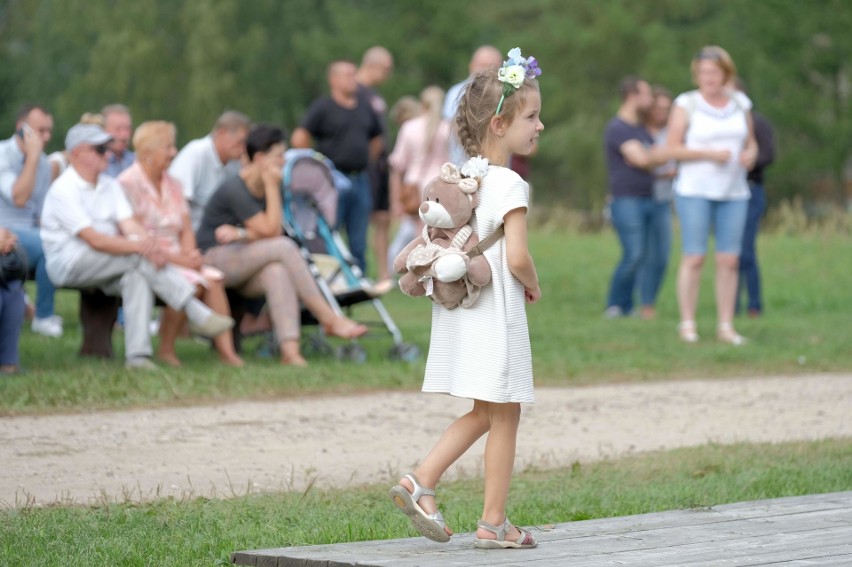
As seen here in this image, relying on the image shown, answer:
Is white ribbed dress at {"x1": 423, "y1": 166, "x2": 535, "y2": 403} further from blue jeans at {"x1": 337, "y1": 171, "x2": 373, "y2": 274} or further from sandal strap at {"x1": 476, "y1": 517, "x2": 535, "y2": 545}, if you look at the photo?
blue jeans at {"x1": 337, "y1": 171, "x2": 373, "y2": 274}

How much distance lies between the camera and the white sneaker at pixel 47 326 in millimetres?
11609

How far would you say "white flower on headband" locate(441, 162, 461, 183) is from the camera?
197 inches

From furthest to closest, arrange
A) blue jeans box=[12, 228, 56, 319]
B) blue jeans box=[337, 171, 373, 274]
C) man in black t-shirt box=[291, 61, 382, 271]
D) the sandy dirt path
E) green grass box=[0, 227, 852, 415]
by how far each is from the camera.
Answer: blue jeans box=[337, 171, 373, 274], man in black t-shirt box=[291, 61, 382, 271], blue jeans box=[12, 228, 56, 319], green grass box=[0, 227, 852, 415], the sandy dirt path

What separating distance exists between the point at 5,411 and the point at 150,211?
8.25 feet

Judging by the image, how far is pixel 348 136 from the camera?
47.1ft

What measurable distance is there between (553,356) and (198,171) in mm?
3314

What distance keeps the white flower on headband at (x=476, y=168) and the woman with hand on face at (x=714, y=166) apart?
644 cm

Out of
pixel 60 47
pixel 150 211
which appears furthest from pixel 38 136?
pixel 60 47

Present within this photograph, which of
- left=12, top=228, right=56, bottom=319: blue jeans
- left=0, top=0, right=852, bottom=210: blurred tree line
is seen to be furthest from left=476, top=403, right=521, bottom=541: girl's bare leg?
left=0, top=0, right=852, bottom=210: blurred tree line

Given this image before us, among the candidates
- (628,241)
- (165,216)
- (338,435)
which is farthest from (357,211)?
(338,435)

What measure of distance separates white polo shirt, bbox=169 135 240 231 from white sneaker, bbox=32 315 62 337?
135 cm

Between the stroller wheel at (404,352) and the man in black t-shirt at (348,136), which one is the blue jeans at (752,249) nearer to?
the man in black t-shirt at (348,136)

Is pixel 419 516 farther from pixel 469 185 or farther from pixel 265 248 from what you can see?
pixel 265 248


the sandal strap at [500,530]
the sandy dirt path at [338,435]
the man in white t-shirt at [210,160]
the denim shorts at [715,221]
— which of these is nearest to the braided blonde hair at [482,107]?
the sandal strap at [500,530]
